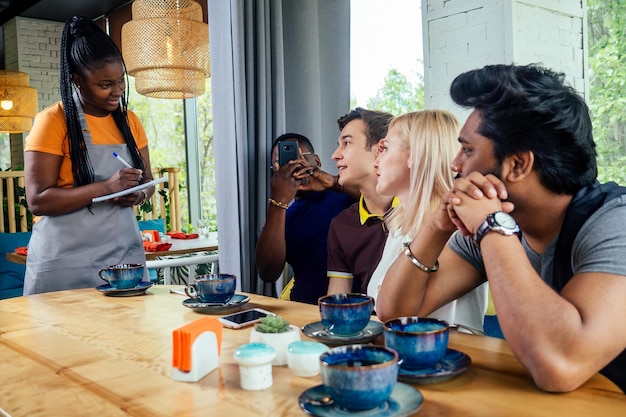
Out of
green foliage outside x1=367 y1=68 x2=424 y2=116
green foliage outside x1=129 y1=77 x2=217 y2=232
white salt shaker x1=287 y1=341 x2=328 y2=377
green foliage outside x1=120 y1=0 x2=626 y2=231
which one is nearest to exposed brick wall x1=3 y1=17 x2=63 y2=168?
green foliage outside x1=129 y1=77 x2=217 y2=232

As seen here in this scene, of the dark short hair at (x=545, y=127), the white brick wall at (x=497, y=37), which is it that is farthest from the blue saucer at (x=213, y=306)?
the white brick wall at (x=497, y=37)

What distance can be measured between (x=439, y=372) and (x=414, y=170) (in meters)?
0.87

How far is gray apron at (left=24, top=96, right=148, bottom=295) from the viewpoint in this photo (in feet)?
7.09

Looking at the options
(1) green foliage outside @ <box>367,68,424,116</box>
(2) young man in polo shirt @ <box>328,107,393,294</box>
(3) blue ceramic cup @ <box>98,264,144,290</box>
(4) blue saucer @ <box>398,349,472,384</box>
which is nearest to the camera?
(4) blue saucer @ <box>398,349,472,384</box>

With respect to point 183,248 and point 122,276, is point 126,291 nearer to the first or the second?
point 122,276

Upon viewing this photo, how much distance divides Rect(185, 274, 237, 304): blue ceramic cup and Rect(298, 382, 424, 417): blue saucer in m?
0.68

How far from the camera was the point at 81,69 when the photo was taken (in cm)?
223

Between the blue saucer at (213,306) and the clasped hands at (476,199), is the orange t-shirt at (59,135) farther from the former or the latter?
the clasped hands at (476,199)

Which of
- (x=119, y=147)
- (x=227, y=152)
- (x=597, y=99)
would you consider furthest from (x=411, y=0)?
(x=119, y=147)

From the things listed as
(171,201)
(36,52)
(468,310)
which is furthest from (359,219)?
(36,52)

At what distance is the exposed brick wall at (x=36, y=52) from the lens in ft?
24.5

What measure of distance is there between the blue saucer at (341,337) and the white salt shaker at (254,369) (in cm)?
23

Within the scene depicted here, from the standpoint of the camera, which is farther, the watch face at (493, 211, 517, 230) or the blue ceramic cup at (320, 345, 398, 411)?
the watch face at (493, 211, 517, 230)

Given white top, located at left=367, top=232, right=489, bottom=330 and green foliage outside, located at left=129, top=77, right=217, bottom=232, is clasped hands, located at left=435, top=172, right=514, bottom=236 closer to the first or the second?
white top, located at left=367, top=232, right=489, bottom=330
